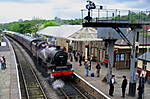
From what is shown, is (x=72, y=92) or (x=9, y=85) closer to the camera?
(x=72, y=92)

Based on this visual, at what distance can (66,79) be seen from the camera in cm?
1858

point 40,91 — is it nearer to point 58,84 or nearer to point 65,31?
point 58,84

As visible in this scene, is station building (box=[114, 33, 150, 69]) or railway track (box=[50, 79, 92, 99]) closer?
railway track (box=[50, 79, 92, 99])

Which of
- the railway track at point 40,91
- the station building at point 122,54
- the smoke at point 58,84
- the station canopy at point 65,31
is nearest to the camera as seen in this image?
the railway track at point 40,91

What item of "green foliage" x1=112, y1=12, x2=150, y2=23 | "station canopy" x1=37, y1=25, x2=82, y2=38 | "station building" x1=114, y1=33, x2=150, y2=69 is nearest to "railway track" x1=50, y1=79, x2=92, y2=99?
"green foliage" x1=112, y1=12, x2=150, y2=23

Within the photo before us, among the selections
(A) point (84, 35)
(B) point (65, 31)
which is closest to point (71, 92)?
(A) point (84, 35)

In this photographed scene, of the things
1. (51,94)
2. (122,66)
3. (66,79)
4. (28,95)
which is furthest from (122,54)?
(28,95)

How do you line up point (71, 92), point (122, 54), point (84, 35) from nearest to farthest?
point (71, 92) < point (122, 54) < point (84, 35)

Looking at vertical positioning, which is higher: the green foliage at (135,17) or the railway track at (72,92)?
the green foliage at (135,17)

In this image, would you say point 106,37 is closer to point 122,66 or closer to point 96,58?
point 122,66

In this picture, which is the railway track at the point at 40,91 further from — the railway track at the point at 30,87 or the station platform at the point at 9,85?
the station platform at the point at 9,85

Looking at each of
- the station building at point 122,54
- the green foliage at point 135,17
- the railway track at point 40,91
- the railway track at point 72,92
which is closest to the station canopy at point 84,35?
the station building at point 122,54

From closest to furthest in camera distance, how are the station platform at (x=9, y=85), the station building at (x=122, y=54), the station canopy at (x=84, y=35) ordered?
the station platform at (x=9, y=85) → the station building at (x=122, y=54) → the station canopy at (x=84, y=35)

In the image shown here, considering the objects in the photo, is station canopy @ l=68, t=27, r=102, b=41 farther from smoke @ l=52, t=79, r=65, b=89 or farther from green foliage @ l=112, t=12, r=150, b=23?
green foliage @ l=112, t=12, r=150, b=23
